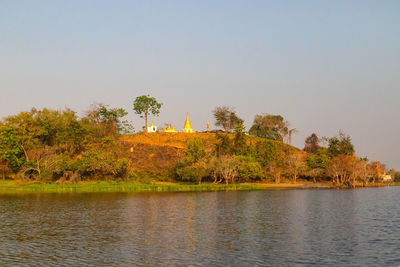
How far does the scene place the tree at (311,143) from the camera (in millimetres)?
136875

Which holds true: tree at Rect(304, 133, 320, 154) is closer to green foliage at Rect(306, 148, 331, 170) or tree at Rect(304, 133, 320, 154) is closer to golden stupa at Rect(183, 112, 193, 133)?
green foliage at Rect(306, 148, 331, 170)

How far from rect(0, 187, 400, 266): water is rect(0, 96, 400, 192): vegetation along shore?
107 ft

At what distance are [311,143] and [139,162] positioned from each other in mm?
63614

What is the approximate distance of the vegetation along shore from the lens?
84.6 metres

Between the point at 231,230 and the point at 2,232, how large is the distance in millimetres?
19249

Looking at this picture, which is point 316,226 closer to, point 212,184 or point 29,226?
point 29,226

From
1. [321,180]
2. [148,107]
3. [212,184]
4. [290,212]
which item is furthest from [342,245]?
[148,107]

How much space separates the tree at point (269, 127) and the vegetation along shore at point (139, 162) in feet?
123

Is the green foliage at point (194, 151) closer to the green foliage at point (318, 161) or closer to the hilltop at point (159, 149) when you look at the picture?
the hilltop at point (159, 149)

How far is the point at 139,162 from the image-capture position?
107 m

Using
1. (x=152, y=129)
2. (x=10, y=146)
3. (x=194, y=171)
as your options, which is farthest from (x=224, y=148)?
(x=152, y=129)

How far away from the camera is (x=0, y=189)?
253 feet

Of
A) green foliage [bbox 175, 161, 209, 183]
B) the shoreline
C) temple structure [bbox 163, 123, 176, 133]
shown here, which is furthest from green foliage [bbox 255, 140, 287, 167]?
temple structure [bbox 163, 123, 176, 133]

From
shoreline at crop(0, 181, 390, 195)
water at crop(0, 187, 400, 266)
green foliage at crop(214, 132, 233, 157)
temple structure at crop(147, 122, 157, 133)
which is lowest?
water at crop(0, 187, 400, 266)
